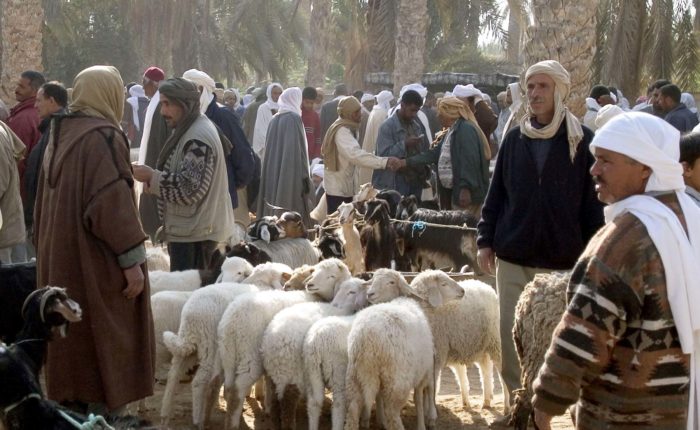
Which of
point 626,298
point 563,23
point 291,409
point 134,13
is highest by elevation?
point 134,13

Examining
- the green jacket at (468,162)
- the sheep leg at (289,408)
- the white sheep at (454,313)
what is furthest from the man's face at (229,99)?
the sheep leg at (289,408)

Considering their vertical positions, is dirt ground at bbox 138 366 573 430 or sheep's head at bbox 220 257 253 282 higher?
sheep's head at bbox 220 257 253 282

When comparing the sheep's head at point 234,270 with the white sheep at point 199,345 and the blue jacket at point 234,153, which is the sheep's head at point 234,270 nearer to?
the white sheep at point 199,345

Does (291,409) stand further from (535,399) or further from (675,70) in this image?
(675,70)

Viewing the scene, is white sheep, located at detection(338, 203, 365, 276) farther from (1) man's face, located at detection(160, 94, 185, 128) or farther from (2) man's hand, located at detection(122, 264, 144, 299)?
(2) man's hand, located at detection(122, 264, 144, 299)

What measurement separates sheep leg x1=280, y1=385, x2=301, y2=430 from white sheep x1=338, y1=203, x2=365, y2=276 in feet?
9.68

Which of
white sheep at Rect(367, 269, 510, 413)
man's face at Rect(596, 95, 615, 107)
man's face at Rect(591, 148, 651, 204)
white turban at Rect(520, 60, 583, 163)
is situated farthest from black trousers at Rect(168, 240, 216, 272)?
man's face at Rect(596, 95, 615, 107)

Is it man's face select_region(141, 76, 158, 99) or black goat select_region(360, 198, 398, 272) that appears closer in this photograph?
black goat select_region(360, 198, 398, 272)

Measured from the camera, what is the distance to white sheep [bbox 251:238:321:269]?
9.18 meters

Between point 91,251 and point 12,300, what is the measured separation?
5.35ft

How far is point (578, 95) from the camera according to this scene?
39.4ft

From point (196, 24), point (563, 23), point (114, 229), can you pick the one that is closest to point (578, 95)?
point (563, 23)

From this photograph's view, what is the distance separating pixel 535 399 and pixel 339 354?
300 centimetres

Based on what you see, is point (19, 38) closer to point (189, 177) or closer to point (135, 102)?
point (135, 102)
